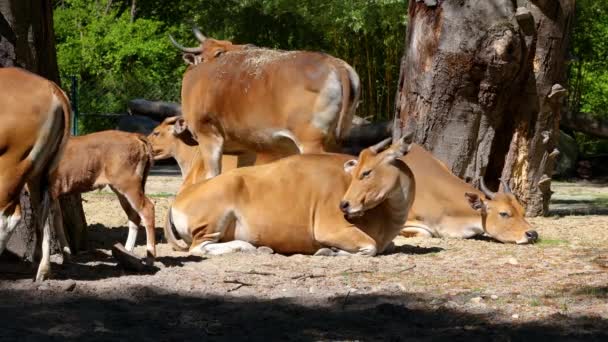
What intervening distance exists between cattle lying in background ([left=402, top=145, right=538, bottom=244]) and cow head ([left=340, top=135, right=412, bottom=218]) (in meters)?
1.47

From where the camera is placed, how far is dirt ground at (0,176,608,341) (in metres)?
5.64

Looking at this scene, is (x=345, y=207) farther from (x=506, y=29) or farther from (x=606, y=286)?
(x=506, y=29)

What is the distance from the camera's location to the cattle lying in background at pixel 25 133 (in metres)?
6.43

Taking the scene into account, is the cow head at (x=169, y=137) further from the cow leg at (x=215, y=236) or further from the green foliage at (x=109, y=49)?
the green foliage at (x=109, y=49)

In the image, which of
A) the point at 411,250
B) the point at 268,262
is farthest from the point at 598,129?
the point at 268,262

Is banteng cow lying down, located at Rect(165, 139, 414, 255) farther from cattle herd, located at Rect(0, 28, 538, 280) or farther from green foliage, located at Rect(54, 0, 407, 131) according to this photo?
green foliage, located at Rect(54, 0, 407, 131)

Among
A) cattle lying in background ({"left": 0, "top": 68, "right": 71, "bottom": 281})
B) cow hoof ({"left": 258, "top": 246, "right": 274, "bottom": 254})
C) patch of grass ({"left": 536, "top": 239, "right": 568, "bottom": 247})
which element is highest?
cattle lying in background ({"left": 0, "top": 68, "right": 71, "bottom": 281})

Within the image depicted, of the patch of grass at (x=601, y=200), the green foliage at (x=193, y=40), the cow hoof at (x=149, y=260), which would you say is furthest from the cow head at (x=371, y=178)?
the green foliage at (x=193, y=40)

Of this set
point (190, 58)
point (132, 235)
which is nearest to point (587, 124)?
point (190, 58)

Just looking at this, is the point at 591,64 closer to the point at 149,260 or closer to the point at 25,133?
the point at 149,260

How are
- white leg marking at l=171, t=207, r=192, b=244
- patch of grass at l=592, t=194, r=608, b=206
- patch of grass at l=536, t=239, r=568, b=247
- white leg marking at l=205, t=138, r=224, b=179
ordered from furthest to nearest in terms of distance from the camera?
patch of grass at l=592, t=194, r=608, b=206 < white leg marking at l=205, t=138, r=224, b=179 < patch of grass at l=536, t=239, r=568, b=247 < white leg marking at l=171, t=207, r=192, b=244

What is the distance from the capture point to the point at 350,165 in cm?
885

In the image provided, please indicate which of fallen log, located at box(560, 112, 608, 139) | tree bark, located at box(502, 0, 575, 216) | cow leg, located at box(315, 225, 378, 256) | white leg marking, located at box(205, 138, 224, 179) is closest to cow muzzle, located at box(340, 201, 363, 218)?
cow leg, located at box(315, 225, 378, 256)

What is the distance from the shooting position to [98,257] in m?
8.12
